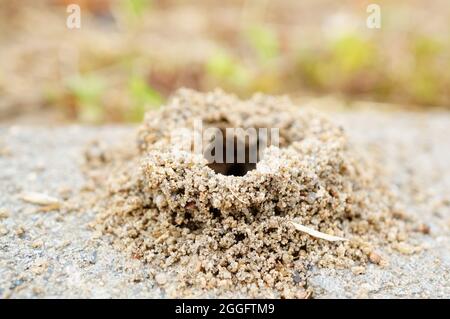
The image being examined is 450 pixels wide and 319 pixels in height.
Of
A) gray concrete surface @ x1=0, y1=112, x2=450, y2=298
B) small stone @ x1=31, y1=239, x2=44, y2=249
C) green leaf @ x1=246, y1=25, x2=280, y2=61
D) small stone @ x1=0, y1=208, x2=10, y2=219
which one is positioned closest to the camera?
gray concrete surface @ x1=0, y1=112, x2=450, y2=298

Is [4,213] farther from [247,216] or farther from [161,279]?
[247,216]

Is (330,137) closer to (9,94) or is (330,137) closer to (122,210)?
(122,210)

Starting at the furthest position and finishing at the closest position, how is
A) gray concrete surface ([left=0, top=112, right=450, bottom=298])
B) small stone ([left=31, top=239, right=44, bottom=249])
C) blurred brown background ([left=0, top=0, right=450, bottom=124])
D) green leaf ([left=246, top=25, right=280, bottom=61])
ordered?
1. green leaf ([left=246, top=25, right=280, bottom=61])
2. blurred brown background ([left=0, top=0, right=450, bottom=124])
3. small stone ([left=31, top=239, right=44, bottom=249])
4. gray concrete surface ([left=0, top=112, right=450, bottom=298])

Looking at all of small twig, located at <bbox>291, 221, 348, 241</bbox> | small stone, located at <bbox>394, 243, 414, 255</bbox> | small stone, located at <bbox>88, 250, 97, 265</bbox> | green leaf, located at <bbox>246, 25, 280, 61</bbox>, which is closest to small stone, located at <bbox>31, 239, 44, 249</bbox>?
small stone, located at <bbox>88, 250, 97, 265</bbox>

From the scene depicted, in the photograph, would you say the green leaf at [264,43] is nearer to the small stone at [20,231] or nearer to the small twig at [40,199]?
the small twig at [40,199]

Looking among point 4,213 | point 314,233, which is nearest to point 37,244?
point 4,213

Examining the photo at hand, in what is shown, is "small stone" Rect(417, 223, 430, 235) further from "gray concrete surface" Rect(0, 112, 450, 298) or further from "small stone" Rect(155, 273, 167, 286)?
"small stone" Rect(155, 273, 167, 286)
